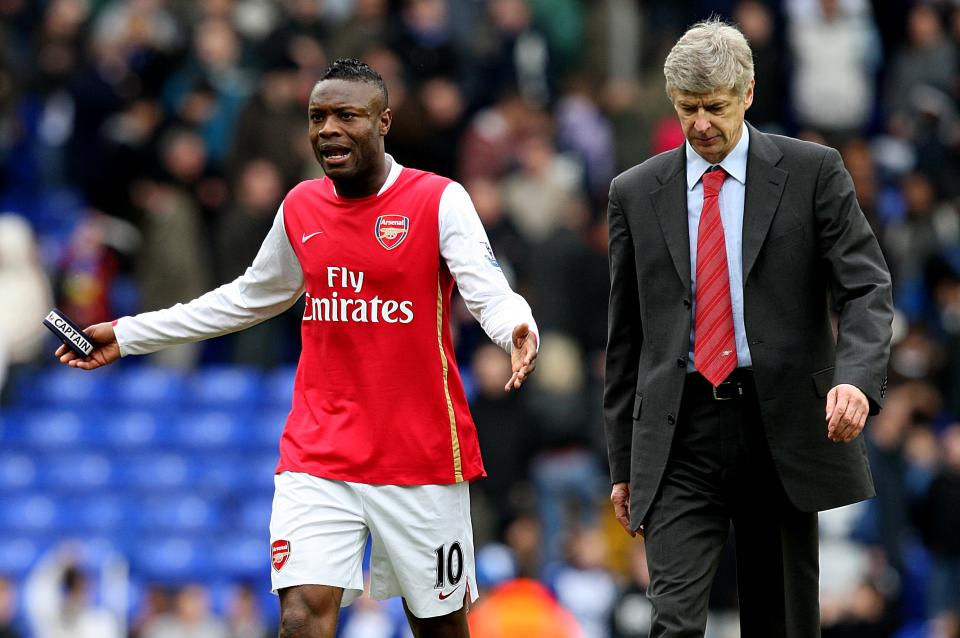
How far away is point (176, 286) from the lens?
16.2 m

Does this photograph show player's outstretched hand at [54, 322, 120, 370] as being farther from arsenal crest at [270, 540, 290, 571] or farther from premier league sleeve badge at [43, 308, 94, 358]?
arsenal crest at [270, 540, 290, 571]

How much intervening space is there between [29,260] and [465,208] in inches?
405

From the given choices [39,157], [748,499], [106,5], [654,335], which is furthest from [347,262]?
[106,5]

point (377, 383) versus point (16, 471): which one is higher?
point (377, 383)

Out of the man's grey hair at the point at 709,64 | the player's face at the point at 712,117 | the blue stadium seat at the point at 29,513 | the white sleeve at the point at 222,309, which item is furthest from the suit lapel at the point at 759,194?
the blue stadium seat at the point at 29,513

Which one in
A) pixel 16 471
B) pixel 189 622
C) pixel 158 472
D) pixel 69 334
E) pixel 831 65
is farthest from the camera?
pixel 831 65

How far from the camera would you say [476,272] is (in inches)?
275

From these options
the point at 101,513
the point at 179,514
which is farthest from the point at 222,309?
the point at 101,513

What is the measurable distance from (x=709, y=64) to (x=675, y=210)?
58 centimetres

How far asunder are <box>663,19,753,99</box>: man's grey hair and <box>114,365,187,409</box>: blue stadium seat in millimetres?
10754

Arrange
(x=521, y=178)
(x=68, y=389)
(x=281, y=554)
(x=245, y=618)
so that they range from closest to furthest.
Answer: (x=281, y=554)
(x=245, y=618)
(x=521, y=178)
(x=68, y=389)

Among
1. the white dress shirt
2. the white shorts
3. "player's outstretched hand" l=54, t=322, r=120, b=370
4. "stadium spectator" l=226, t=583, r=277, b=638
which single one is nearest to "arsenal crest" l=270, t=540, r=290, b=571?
the white shorts

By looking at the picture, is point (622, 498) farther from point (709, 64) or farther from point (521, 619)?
point (521, 619)

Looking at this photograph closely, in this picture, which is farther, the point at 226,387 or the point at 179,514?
the point at 226,387
